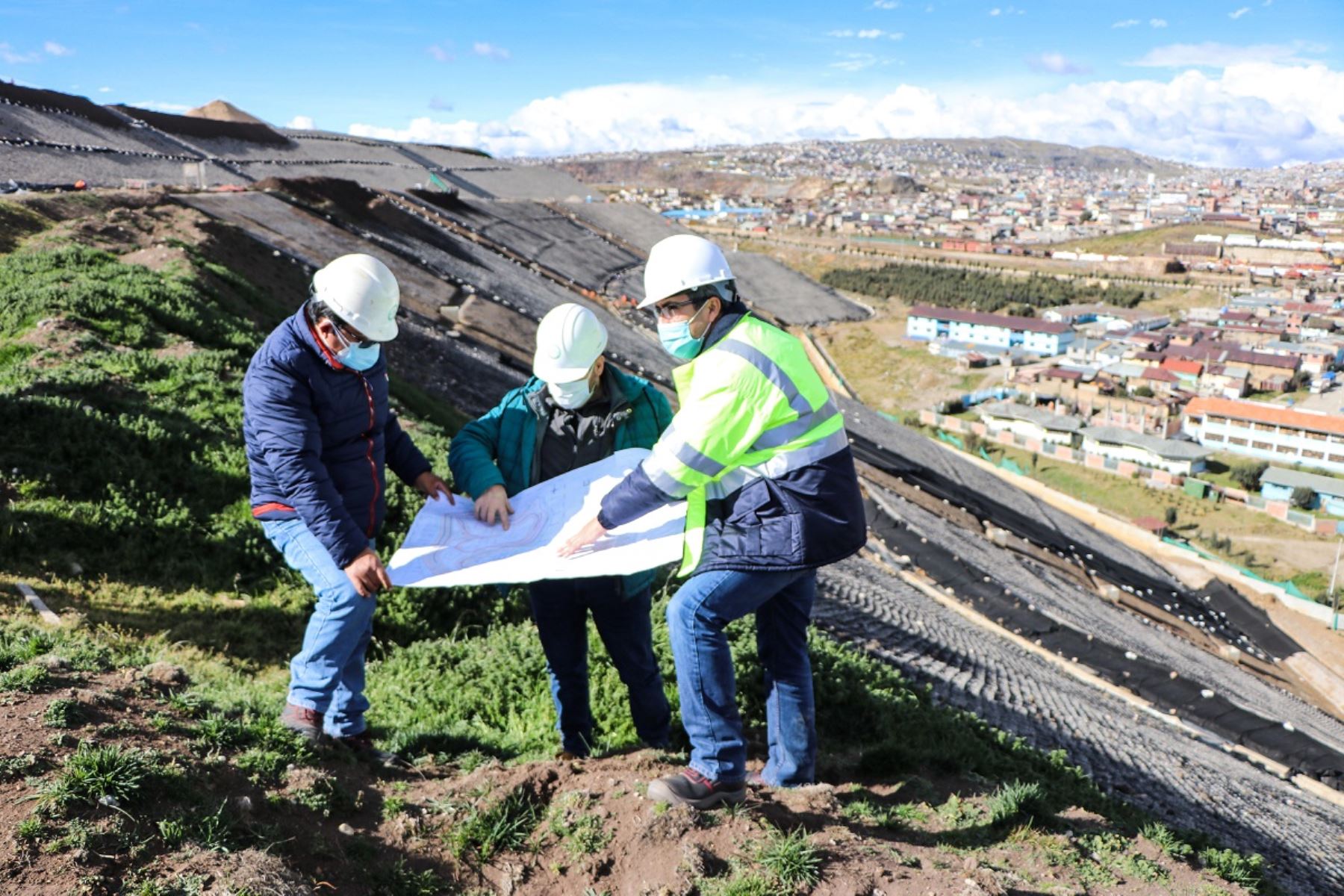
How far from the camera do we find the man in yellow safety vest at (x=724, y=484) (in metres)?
2.95

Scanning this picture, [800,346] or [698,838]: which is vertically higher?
[800,346]

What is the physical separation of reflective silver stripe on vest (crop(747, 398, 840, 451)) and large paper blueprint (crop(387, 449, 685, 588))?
52 cm

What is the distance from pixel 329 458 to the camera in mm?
3404

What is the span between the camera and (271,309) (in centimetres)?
1385

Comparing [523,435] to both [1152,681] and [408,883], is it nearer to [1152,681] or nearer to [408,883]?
[408,883]

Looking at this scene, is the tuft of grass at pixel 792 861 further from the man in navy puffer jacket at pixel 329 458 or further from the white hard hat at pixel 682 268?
the white hard hat at pixel 682 268

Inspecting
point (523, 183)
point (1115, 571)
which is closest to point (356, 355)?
point (1115, 571)

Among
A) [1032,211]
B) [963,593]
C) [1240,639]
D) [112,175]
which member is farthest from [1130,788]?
[1032,211]

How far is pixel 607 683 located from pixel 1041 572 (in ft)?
55.0

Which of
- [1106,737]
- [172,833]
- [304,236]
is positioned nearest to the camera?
[172,833]

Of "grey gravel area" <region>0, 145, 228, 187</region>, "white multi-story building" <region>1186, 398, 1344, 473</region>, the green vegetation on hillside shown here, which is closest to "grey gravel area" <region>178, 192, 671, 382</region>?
"grey gravel area" <region>0, 145, 228, 187</region>

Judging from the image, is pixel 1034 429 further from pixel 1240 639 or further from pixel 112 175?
pixel 112 175

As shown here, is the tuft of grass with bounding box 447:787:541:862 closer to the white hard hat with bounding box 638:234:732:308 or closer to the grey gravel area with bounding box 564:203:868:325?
the white hard hat with bounding box 638:234:732:308

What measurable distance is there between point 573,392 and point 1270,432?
1883 inches
